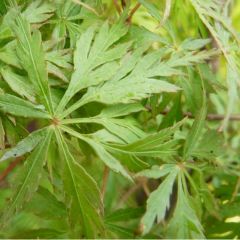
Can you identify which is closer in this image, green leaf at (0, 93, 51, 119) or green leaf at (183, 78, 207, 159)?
green leaf at (0, 93, 51, 119)

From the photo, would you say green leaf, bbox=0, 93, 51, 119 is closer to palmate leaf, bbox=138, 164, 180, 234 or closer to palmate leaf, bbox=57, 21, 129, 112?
palmate leaf, bbox=57, 21, 129, 112

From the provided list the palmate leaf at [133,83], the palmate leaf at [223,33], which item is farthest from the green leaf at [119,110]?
the palmate leaf at [223,33]

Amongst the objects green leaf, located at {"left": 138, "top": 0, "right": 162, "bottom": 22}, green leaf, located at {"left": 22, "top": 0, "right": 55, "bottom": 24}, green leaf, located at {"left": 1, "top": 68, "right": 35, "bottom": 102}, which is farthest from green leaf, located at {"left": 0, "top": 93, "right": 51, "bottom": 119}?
green leaf, located at {"left": 138, "top": 0, "right": 162, "bottom": 22}

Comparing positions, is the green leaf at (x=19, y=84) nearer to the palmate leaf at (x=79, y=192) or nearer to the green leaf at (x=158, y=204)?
the palmate leaf at (x=79, y=192)

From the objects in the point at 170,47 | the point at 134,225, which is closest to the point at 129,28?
the point at 170,47

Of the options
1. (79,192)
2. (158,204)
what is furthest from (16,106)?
(158,204)

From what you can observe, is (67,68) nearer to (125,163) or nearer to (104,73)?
(104,73)
